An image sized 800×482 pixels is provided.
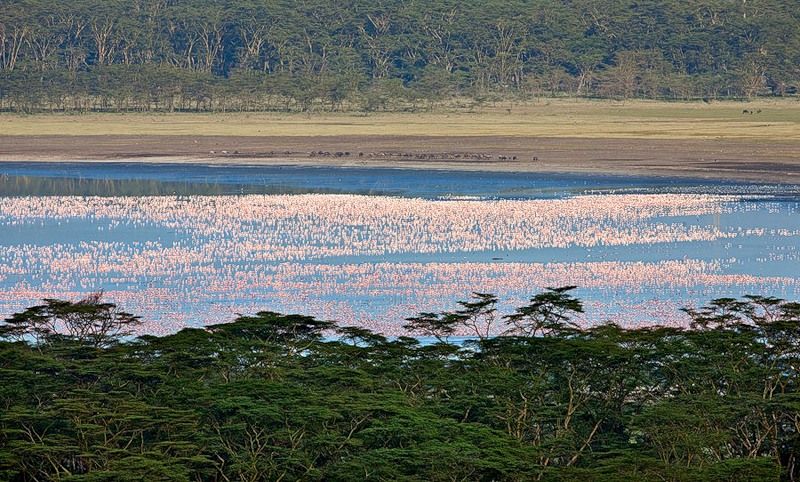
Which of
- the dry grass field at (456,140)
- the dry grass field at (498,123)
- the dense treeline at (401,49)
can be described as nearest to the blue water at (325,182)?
the dry grass field at (456,140)

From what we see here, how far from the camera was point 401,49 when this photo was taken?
445ft

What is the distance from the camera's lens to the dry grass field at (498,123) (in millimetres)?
75250

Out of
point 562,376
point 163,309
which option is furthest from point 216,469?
point 163,309

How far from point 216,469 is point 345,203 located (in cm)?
2863

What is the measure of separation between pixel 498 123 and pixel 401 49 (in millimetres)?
50291

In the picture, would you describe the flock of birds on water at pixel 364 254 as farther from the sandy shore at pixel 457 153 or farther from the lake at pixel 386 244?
the sandy shore at pixel 457 153

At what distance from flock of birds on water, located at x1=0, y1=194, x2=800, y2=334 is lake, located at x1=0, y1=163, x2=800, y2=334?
0.06 meters

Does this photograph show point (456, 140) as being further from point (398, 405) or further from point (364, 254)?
point (398, 405)

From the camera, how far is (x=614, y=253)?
31.9m

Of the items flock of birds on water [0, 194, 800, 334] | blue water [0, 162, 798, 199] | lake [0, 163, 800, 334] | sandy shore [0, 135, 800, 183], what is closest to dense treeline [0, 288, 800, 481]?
lake [0, 163, 800, 334]

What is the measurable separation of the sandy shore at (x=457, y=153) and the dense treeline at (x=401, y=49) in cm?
3776

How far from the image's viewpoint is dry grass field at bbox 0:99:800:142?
75.2m

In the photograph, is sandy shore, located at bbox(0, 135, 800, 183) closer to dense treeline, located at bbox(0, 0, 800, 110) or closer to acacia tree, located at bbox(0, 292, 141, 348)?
acacia tree, located at bbox(0, 292, 141, 348)

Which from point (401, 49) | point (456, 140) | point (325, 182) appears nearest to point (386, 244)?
point (325, 182)
